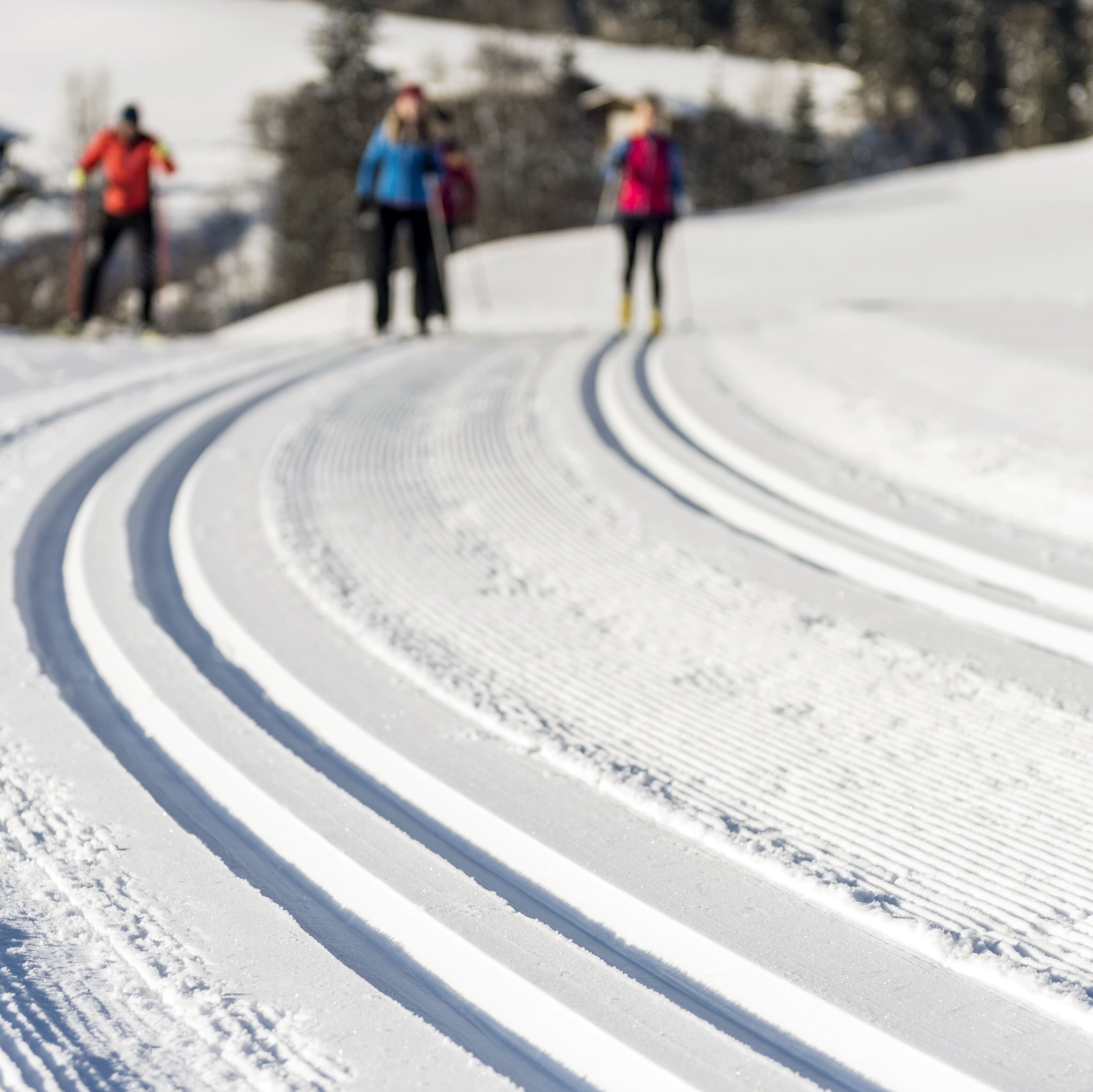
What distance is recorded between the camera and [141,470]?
4410mm

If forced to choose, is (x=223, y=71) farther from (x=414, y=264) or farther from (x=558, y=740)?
(x=558, y=740)

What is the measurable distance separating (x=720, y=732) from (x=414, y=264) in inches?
283

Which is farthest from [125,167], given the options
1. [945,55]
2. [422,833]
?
[945,55]

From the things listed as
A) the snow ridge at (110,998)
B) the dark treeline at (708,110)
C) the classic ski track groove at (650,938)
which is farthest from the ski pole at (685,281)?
the dark treeline at (708,110)

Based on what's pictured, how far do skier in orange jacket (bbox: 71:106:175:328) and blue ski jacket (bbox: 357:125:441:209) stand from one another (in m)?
1.39

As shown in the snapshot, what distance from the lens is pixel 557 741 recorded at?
2410mm

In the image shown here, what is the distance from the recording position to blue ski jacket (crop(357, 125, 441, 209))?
337 inches

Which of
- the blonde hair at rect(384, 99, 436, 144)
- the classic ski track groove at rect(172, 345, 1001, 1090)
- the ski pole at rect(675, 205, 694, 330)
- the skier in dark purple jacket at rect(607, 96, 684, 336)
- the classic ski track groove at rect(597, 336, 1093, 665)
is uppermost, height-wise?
the blonde hair at rect(384, 99, 436, 144)

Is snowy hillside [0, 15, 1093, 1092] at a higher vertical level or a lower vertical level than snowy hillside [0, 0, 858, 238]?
lower

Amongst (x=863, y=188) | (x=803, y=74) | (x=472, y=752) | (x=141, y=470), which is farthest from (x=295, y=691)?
(x=803, y=74)

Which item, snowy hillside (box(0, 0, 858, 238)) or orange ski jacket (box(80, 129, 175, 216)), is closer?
orange ski jacket (box(80, 129, 175, 216))

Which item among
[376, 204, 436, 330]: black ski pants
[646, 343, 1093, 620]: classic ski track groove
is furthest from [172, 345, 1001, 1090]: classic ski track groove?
[376, 204, 436, 330]: black ski pants

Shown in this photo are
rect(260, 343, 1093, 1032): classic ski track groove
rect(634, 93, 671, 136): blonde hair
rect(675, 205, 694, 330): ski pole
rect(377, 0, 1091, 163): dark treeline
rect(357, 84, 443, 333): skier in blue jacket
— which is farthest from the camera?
rect(377, 0, 1091, 163): dark treeline

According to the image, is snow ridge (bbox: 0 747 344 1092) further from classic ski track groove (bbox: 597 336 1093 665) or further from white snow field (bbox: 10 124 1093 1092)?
classic ski track groove (bbox: 597 336 1093 665)
